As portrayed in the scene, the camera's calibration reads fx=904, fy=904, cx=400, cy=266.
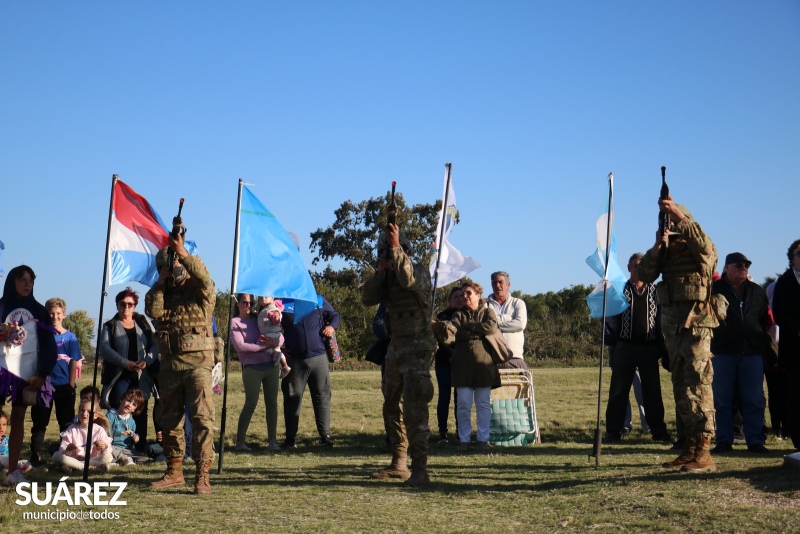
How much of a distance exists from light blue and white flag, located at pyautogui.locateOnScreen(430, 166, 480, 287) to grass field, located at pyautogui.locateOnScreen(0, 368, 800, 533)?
221 cm

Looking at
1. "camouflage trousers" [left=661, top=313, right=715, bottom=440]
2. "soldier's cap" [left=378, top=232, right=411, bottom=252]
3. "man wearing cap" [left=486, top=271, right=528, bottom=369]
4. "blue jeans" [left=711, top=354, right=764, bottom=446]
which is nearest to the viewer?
"camouflage trousers" [left=661, top=313, right=715, bottom=440]

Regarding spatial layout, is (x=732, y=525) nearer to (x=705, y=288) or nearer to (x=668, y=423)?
(x=705, y=288)

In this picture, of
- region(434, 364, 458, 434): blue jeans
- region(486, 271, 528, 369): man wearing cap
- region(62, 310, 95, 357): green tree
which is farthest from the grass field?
region(62, 310, 95, 357): green tree

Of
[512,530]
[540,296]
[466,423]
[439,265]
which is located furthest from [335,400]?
[540,296]

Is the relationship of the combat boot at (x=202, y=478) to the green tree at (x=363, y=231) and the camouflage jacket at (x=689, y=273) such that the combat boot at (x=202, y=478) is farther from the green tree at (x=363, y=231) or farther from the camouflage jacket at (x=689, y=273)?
the green tree at (x=363, y=231)

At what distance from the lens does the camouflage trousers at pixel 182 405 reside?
8695 millimetres

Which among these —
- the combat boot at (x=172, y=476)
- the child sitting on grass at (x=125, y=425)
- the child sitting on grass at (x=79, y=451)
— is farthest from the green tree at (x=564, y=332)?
the combat boot at (x=172, y=476)

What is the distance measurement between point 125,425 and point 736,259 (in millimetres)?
7887

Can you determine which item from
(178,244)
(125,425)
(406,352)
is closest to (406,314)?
(406,352)

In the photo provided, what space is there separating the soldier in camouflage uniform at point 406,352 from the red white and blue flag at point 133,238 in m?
2.54

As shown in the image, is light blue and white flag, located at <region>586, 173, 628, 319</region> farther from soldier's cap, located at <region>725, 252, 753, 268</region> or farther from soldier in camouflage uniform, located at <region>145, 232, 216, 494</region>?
soldier in camouflage uniform, located at <region>145, 232, 216, 494</region>

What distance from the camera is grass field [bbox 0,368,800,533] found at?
6.88 metres

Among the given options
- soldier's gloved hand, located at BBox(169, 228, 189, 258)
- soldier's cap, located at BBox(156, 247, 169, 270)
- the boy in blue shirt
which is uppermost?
soldier's gloved hand, located at BBox(169, 228, 189, 258)

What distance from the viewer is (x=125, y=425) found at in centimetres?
1105
